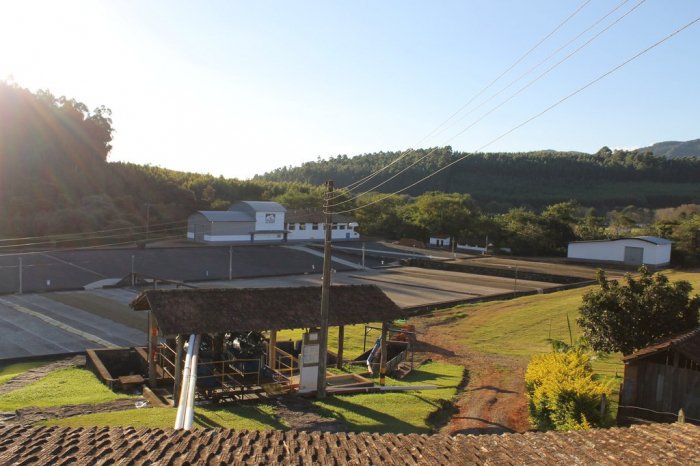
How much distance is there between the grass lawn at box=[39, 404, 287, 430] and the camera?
41.9 feet

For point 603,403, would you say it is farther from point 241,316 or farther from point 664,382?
point 241,316

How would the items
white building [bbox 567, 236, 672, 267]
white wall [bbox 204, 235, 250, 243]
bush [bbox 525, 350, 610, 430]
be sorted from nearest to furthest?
bush [bbox 525, 350, 610, 430] < white building [bbox 567, 236, 672, 267] < white wall [bbox 204, 235, 250, 243]

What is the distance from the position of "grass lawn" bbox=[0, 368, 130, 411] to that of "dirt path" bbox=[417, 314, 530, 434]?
9806 millimetres

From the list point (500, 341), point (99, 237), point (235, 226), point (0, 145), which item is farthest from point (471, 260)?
point (0, 145)

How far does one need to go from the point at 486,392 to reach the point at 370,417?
197 inches

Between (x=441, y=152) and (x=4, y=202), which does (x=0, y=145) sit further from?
(x=441, y=152)

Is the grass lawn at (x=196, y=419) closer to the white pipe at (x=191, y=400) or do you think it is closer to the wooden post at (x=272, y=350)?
the white pipe at (x=191, y=400)

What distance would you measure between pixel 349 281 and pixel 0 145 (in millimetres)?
61248

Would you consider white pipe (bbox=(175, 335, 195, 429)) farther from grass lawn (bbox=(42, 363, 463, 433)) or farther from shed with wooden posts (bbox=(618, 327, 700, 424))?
shed with wooden posts (bbox=(618, 327, 700, 424))

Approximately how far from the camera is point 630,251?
195ft

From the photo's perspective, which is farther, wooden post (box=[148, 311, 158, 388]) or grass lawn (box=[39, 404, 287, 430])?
wooden post (box=[148, 311, 158, 388])

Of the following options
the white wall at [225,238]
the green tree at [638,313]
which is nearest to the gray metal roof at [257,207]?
the white wall at [225,238]

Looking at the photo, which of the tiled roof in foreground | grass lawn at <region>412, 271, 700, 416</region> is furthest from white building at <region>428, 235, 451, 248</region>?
the tiled roof in foreground

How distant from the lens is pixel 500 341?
28.2 meters
